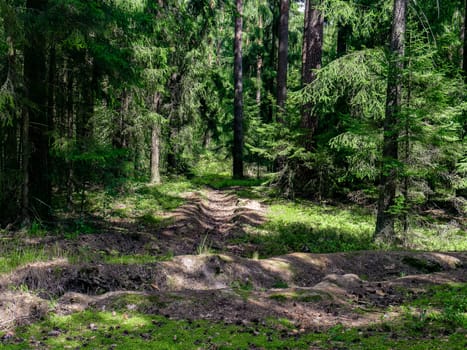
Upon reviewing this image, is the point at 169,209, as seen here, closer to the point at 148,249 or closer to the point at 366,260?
the point at 148,249

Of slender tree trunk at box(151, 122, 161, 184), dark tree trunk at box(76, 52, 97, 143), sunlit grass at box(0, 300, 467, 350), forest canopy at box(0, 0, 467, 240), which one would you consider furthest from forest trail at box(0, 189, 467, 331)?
slender tree trunk at box(151, 122, 161, 184)

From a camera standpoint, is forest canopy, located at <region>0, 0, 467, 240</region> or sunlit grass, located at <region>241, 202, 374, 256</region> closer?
forest canopy, located at <region>0, 0, 467, 240</region>

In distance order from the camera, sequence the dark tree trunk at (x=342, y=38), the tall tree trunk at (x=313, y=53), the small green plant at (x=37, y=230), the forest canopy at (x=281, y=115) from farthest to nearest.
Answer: the dark tree trunk at (x=342, y=38), the tall tree trunk at (x=313, y=53), the forest canopy at (x=281, y=115), the small green plant at (x=37, y=230)

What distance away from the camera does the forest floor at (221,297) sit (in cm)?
454

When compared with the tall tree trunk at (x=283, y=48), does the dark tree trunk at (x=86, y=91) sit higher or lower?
lower

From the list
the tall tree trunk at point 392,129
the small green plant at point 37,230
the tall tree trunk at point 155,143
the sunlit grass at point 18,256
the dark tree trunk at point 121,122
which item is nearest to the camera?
the sunlit grass at point 18,256

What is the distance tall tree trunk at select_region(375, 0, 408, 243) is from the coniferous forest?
0.05m

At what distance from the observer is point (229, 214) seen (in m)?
15.9

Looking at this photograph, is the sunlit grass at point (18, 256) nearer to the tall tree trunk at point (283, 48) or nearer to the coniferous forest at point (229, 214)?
the coniferous forest at point (229, 214)

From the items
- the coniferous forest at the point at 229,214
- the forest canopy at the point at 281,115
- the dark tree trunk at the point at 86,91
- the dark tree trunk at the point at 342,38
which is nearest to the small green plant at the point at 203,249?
the coniferous forest at the point at 229,214

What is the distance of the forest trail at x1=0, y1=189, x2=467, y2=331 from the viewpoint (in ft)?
17.4

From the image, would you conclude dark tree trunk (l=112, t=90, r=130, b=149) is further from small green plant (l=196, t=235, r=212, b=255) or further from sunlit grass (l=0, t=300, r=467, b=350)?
sunlit grass (l=0, t=300, r=467, b=350)

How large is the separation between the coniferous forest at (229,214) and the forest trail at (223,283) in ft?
0.11

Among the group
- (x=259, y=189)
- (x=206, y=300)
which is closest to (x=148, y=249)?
(x=206, y=300)
